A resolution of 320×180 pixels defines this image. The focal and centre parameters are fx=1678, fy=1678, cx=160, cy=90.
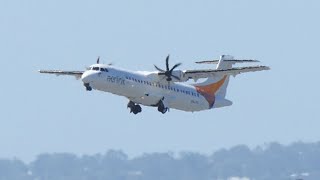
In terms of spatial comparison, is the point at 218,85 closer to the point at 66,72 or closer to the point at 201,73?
the point at 201,73

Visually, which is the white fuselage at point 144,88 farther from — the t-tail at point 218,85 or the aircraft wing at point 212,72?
the aircraft wing at point 212,72

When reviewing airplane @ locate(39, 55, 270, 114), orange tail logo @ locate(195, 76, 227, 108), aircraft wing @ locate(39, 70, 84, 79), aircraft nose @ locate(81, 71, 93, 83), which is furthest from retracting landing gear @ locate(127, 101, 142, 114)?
aircraft nose @ locate(81, 71, 93, 83)

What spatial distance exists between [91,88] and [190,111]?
30.4ft

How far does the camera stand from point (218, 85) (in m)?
119

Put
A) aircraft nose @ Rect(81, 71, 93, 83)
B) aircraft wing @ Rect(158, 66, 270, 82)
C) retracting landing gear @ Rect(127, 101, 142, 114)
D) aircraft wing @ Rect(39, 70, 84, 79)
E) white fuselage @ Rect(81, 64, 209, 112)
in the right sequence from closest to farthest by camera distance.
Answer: aircraft nose @ Rect(81, 71, 93, 83) < white fuselage @ Rect(81, 64, 209, 112) < aircraft wing @ Rect(158, 66, 270, 82) < retracting landing gear @ Rect(127, 101, 142, 114) < aircraft wing @ Rect(39, 70, 84, 79)

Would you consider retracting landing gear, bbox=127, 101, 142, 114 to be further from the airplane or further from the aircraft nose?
Answer: the aircraft nose

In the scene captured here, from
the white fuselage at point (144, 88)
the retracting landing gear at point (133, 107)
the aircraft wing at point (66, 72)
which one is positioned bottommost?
the retracting landing gear at point (133, 107)

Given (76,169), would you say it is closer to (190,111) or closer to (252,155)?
(252,155)

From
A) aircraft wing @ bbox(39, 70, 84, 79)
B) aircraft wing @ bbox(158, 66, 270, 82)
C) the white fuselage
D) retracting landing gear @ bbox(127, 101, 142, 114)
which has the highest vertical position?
aircraft wing @ bbox(39, 70, 84, 79)

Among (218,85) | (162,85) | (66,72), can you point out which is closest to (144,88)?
(162,85)

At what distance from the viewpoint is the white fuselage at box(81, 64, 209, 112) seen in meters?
108

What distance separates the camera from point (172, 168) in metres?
150

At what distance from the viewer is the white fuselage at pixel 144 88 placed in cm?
10812

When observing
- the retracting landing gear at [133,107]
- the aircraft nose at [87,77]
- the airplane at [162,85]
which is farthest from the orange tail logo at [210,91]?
the aircraft nose at [87,77]
